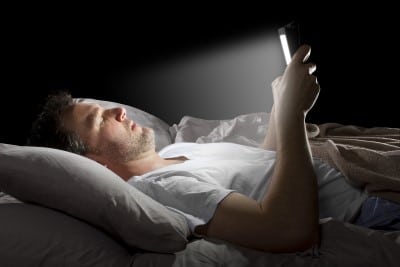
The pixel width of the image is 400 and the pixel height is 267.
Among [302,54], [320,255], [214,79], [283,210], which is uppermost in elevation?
[302,54]

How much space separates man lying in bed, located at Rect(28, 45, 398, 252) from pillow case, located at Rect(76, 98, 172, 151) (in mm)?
292

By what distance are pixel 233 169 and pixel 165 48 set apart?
3.38ft

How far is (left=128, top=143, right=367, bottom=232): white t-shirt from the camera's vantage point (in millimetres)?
1083

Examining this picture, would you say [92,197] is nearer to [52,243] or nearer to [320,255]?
[52,243]

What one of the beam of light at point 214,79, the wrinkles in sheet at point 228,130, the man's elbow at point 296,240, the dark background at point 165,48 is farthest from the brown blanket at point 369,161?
Result: the beam of light at point 214,79

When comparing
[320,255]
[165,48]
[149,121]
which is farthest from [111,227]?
[165,48]

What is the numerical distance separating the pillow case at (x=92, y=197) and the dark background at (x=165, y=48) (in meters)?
0.90

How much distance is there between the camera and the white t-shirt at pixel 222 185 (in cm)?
108

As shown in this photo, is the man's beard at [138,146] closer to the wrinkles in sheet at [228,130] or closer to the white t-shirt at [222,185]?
the white t-shirt at [222,185]

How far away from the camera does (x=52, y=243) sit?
3.15 ft

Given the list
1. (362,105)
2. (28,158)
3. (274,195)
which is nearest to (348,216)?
(274,195)

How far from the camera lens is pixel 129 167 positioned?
147cm

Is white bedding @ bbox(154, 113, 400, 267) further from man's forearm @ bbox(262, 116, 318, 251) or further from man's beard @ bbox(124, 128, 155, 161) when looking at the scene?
man's beard @ bbox(124, 128, 155, 161)

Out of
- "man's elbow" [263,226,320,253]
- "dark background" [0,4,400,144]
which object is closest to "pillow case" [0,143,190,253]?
"man's elbow" [263,226,320,253]
